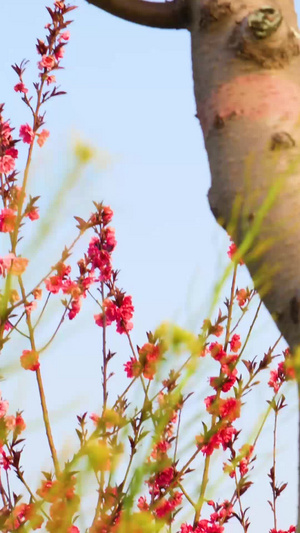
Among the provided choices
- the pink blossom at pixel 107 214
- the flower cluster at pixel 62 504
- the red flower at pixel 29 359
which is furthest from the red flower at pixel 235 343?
the flower cluster at pixel 62 504

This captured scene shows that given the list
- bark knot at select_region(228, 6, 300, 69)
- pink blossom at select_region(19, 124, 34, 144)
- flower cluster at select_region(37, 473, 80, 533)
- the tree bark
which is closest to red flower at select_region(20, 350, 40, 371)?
flower cluster at select_region(37, 473, 80, 533)

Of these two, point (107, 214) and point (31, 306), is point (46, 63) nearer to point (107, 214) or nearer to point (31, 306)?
point (107, 214)

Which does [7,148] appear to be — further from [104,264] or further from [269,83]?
[269,83]

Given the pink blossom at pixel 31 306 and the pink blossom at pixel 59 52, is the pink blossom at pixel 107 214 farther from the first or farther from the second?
the pink blossom at pixel 59 52

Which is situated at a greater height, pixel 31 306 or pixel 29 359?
pixel 31 306

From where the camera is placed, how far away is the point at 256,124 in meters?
1.59

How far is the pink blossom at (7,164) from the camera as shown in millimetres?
3363

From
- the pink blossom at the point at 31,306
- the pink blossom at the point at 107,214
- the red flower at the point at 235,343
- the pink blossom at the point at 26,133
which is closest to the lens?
the pink blossom at the point at 31,306

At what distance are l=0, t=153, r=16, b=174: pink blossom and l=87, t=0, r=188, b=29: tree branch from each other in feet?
4.55

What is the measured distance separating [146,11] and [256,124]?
658mm

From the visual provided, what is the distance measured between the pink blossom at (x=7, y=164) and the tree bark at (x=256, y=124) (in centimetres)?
166

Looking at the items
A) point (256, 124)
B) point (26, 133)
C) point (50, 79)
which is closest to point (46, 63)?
point (50, 79)

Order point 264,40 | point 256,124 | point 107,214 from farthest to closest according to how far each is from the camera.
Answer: point 107,214, point 264,40, point 256,124

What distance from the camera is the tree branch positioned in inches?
77.6
